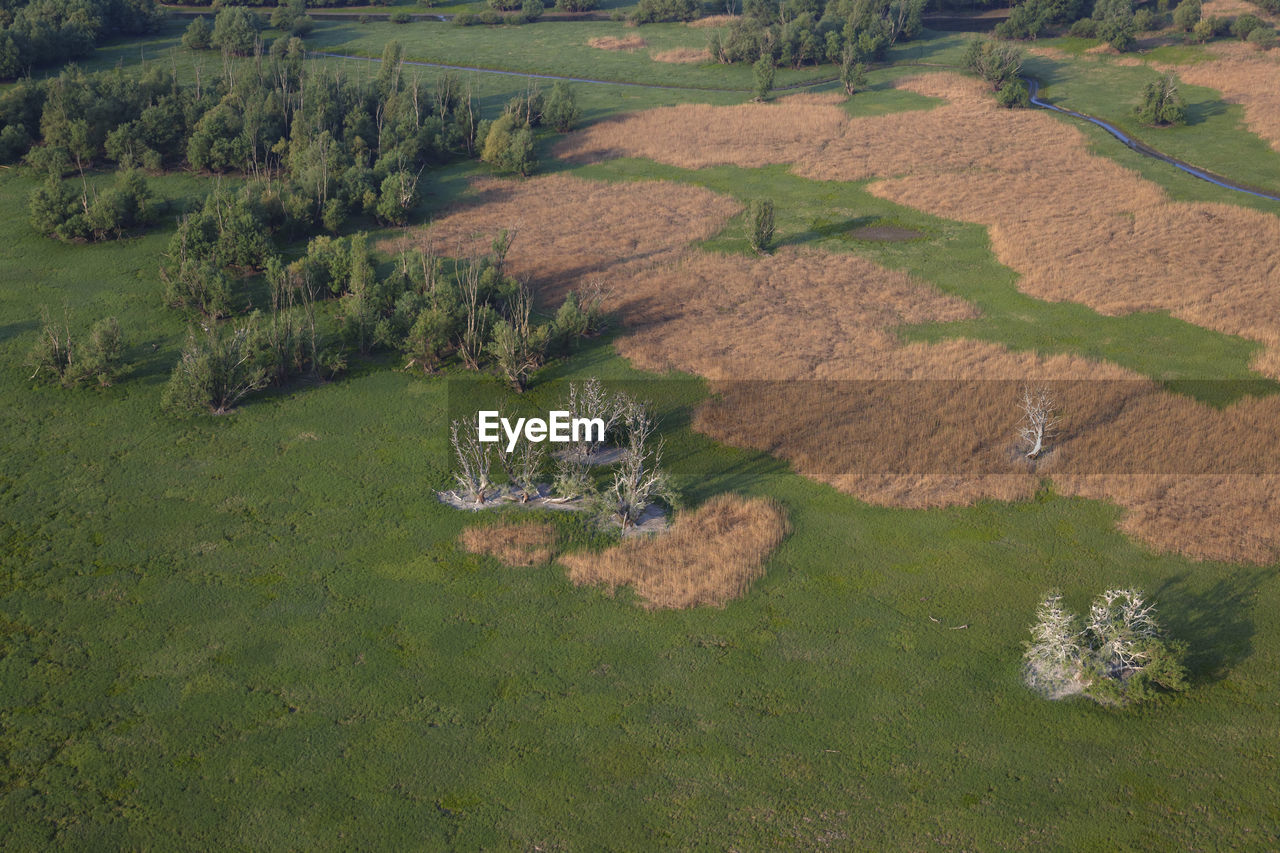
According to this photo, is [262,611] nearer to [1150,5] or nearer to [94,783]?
→ [94,783]

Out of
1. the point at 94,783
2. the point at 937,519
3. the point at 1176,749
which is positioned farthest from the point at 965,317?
the point at 94,783

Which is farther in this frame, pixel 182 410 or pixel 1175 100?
pixel 1175 100

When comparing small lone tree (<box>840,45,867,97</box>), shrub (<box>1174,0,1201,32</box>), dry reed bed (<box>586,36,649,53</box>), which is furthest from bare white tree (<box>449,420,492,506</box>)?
shrub (<box>1174,0,1201,32</box>)

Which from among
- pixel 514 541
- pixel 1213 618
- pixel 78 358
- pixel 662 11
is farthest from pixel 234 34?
pixel 1213 618

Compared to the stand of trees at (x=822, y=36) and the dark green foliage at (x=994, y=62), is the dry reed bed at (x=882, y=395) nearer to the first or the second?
the dark green foliage at (x=994, y=62)

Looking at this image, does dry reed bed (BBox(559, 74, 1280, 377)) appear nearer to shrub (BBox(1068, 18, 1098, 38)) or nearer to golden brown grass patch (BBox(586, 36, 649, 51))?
shrub (BBox(1068, 18, 1098, 38))
